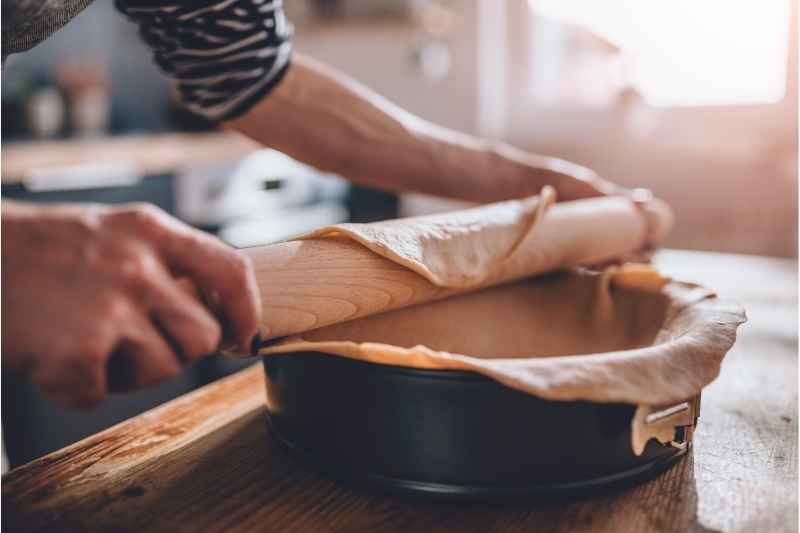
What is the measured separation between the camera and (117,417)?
70.0 inches

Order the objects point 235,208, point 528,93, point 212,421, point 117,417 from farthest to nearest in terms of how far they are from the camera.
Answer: point 528,93 < point 235,208 < point 117,417 < point 212,421

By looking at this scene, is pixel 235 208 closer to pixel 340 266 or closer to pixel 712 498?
pixel 340 266

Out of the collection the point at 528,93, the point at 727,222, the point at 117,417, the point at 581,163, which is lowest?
the point at 117,417

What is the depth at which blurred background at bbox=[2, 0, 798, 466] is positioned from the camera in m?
1.89

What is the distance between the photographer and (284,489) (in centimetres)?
52

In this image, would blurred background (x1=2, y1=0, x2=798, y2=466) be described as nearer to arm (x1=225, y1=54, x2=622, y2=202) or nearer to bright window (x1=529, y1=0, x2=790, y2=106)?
bright window (x1=529, y1=0, x2=790, y2=106)

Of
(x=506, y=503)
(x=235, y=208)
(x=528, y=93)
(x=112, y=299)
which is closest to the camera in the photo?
(x=112, y=299)

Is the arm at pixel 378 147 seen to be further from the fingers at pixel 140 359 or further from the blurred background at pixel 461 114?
the blurred background at pixel 461 114

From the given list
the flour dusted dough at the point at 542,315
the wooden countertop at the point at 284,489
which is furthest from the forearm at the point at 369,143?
the wooden countertop at the point at 284,489

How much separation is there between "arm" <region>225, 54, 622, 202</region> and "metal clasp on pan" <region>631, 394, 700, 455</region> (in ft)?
1.69

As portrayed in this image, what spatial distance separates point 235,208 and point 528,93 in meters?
1.00

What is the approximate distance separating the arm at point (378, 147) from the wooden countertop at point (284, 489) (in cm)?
40

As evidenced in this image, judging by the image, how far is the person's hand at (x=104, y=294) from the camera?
37cm

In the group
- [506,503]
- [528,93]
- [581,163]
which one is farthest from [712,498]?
[528,93]
